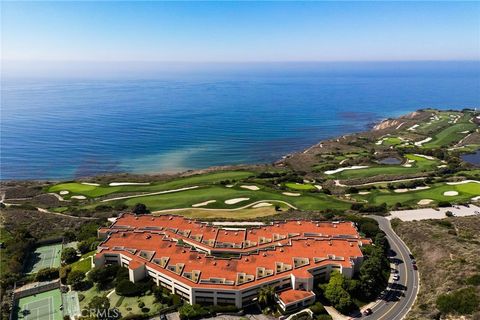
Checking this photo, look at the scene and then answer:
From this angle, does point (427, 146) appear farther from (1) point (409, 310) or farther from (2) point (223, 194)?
(1) point (409, 310)

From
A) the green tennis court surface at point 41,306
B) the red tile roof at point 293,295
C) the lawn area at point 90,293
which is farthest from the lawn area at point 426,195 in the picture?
the green tennis court surface at point 41,306

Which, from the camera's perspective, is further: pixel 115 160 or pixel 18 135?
pixel 18 135

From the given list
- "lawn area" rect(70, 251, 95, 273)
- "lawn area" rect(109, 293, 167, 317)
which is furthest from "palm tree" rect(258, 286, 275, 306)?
"lawn area" rect(70, 251, 95, 273)

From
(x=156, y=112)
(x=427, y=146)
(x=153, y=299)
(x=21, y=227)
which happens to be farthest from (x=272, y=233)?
(x=156, y=112)

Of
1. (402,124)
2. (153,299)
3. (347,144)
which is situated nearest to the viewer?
(153,299)

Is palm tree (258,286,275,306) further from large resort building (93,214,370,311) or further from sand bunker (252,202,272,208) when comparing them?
sand bunker (252,202,272,208)

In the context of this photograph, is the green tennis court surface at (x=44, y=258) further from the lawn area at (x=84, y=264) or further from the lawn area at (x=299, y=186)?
the lawn area at (x=299, y=186)
